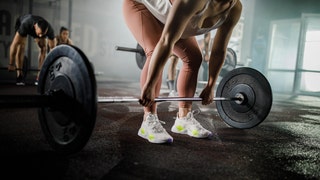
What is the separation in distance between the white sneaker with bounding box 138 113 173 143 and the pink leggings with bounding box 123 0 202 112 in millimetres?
68

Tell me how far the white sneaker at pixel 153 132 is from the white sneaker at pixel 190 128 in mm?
231

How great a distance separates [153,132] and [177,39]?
560 millimetres

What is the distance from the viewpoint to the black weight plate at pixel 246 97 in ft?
6.07

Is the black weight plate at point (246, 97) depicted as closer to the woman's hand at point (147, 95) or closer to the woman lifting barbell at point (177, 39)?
the woman lifting barbell at point (177, 39)

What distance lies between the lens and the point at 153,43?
5.03ft

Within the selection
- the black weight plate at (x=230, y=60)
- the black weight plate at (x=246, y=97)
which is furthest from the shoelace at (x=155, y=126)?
the black weight plate at (x=230, y=60)

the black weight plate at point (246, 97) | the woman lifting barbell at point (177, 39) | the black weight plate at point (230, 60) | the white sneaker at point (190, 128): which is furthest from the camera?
the black weight plate at point (230, 60)

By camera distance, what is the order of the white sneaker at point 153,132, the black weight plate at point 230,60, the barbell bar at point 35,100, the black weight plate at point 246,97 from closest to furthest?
the barbell bar at point 35,100 < the white sneaker at point 153,132 < the black weight plate at point 246,97 < the black weight plate at point 230,60

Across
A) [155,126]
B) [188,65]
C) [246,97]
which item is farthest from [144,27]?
[246,97]

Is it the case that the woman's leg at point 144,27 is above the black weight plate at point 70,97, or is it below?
above

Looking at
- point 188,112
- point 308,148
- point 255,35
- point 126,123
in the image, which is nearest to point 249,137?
point 308,148

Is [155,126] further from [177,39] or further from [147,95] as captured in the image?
[177,39]

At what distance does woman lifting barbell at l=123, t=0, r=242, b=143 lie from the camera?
1.19 meters

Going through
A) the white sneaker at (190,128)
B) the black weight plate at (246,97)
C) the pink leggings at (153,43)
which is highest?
the pink leggings at (153,43)
